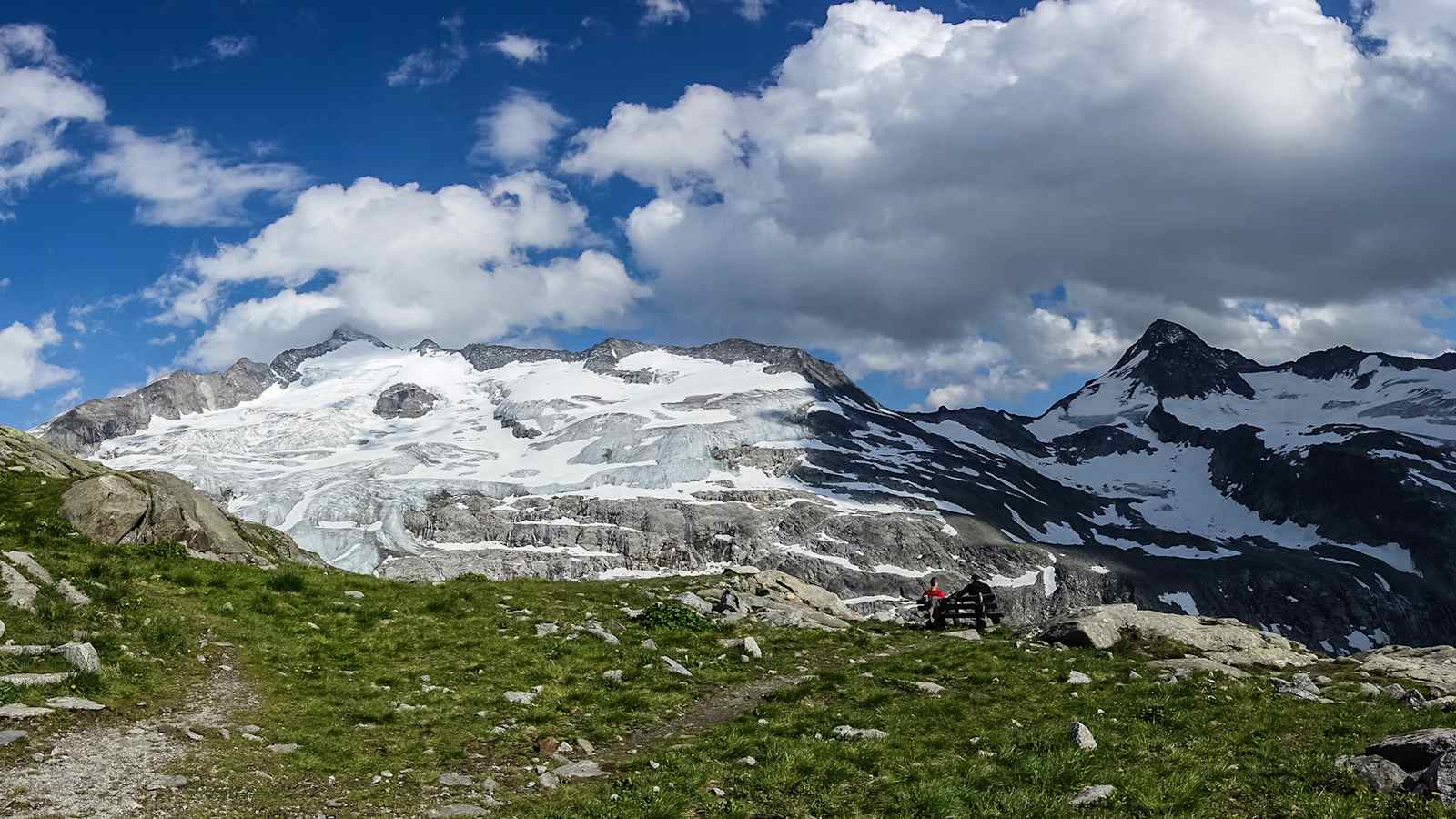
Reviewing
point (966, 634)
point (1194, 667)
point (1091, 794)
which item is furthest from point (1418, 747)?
point (966, 634)

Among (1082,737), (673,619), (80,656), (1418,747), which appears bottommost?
(1082,737)

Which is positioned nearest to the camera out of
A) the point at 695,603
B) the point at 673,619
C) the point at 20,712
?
the point at 20,712

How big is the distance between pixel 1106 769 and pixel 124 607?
2303cm

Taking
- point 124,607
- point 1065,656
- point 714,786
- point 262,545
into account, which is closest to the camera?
point 714,786

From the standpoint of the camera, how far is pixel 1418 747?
14.8 m

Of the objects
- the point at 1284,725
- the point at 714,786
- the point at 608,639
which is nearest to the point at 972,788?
the point at 714,786

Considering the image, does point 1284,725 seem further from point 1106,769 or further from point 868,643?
point 868,643

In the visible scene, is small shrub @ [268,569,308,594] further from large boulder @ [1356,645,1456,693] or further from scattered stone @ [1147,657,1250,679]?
large boulder @ [1356,645,1456,693]

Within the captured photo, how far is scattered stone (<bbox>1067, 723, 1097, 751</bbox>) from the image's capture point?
17703mm

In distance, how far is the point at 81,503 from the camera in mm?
33344

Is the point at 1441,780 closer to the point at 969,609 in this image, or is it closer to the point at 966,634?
the point at 966,634

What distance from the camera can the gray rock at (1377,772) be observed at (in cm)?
1427

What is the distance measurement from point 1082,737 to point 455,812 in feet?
39.1

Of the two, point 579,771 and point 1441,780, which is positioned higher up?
point 1441,780
